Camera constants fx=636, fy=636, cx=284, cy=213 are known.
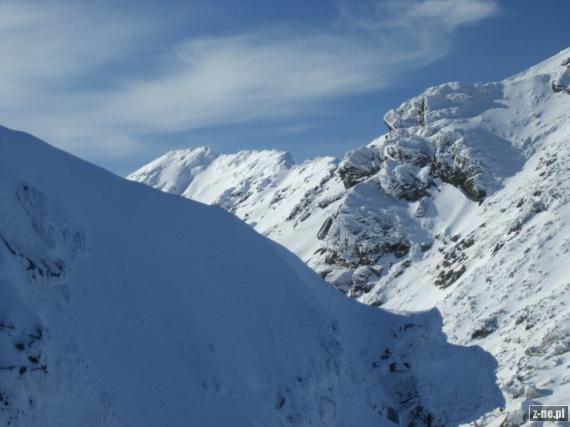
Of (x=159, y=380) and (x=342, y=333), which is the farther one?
(x=342, y=333)

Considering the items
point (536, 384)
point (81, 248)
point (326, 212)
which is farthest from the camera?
point (326, 212)

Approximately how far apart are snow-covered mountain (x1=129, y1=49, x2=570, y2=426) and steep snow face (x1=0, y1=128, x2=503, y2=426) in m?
7.57

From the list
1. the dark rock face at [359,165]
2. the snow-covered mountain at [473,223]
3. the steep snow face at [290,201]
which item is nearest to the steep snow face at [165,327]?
the snow-covered mountain at [473,223]

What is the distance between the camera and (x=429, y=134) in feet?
265

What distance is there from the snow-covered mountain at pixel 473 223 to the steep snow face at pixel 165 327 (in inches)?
298

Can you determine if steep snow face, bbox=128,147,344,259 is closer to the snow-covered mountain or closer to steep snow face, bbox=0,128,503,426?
the snow-covered mountain

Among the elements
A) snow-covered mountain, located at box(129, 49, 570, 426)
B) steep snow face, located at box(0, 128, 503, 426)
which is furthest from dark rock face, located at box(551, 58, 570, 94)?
steep snow face, located at box(0, 128, 503, 426)

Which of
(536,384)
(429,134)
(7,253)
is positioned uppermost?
(429,134)

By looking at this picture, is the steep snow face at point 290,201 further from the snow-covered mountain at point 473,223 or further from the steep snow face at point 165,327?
the steep snow face at point 165,327

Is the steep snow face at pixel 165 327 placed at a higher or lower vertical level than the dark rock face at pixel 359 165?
lower

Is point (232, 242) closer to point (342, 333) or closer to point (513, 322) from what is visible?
point (342, 333)

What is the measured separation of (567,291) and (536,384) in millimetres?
11261

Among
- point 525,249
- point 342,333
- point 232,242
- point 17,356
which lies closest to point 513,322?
point 525,249

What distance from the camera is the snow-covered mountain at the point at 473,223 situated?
128 feet
